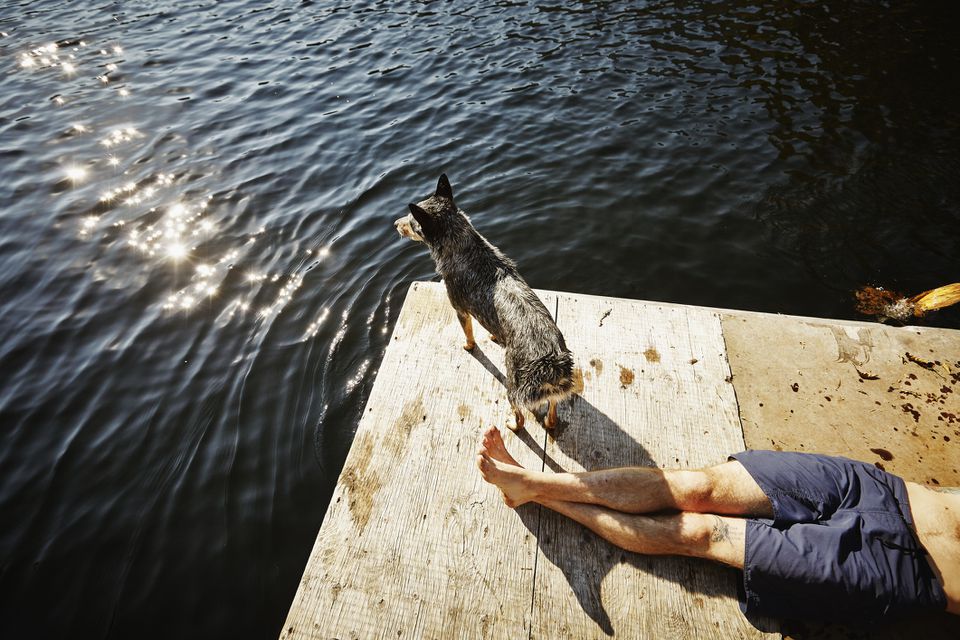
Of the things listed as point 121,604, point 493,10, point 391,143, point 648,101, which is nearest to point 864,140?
point 648,101

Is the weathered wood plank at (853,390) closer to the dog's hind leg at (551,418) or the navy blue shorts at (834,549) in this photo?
the navy blue shorts at (834,549)

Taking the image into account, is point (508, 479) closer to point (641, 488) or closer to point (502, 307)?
point (641, 488)

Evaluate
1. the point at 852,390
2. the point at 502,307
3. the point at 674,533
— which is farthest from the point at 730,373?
the point at 502,307

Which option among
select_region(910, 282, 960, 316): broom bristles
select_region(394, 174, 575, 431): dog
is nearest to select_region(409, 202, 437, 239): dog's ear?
select_region(394, 174, 575, 431): dog

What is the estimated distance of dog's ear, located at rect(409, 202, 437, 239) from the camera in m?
4.55

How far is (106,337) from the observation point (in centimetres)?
659

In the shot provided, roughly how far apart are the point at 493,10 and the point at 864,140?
11366 mm

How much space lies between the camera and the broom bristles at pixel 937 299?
5.64 m

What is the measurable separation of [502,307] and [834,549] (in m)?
3.01

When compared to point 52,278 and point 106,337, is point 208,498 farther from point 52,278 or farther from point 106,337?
point 52,278

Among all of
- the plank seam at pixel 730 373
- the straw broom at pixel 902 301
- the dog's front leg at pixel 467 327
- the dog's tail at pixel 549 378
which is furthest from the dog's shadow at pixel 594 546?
the straw broom at pixel 902 301

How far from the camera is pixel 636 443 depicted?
4.17 m

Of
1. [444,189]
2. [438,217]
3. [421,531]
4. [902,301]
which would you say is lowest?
[902,301]

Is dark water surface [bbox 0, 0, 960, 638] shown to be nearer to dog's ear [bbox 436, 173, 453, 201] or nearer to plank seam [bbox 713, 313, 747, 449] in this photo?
plank seam [bbox 713, 313, 747, 449]
